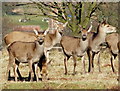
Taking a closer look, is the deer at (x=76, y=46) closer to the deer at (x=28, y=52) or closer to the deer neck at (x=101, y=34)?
the deer neck at (x=101, y=34)

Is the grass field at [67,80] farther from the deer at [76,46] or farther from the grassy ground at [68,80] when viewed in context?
the deer at [76,46]

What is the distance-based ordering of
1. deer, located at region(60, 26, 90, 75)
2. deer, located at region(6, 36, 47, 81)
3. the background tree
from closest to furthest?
deer, located at region(6, 36, 47, 81) → deer, located at region(60, 26, 90, 75) → the background tree

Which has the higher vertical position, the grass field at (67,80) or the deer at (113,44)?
the deer at (113,44)

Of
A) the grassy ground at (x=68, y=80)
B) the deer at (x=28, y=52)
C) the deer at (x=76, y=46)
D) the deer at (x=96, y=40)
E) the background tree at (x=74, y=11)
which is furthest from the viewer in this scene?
the background tree at (x=74, y=11)

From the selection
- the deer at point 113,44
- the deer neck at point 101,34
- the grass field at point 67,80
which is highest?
the deer neck at point 101,34

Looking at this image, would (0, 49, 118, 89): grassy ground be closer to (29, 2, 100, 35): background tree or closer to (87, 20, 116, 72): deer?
(87, 20, 116, 72): deer

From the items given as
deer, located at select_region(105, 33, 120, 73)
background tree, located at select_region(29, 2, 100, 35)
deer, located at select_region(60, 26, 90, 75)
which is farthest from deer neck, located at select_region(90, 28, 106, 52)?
background tree, located at select_region(29, 2, 100, 35)

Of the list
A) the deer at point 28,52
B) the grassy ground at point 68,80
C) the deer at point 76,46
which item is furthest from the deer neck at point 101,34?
the deer at point 28,52

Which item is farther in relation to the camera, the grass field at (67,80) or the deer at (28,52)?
the deer at (28,52)

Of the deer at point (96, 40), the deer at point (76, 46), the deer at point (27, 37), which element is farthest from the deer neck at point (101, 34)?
the deer at point (27, 37)

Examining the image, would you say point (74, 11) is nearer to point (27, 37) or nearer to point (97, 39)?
point (27, 37)

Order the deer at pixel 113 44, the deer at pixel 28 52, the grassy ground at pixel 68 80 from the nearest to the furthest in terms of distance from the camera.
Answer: the grassy ground at pixel 68 80 < the deer at pixel 28 52 < the deer at pixel 113 44

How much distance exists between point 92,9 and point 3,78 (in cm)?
1158

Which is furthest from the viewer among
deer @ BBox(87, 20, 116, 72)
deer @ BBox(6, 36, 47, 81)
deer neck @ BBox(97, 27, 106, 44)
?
deer neck @ BBox(97, 27, 106, 44)
